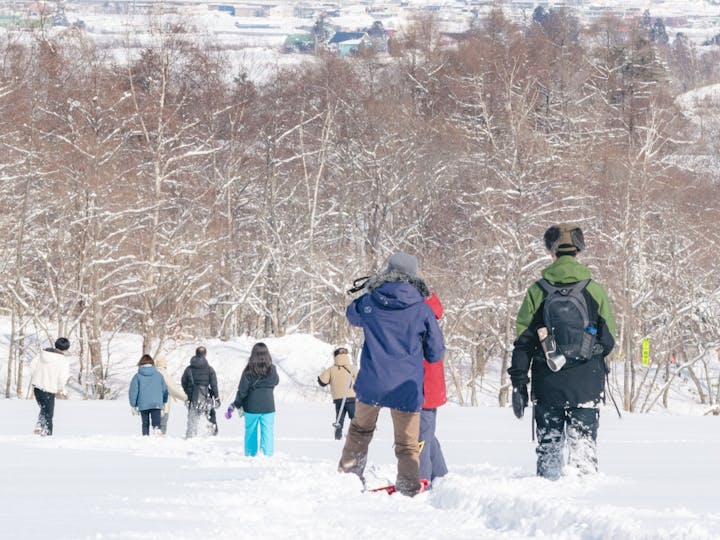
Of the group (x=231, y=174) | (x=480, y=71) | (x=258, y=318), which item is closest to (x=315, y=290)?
(x=258, y=318)

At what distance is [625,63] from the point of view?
65.2 metres

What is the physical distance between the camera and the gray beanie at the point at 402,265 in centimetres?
774

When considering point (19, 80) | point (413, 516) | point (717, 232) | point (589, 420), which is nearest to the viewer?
point (413, 516)

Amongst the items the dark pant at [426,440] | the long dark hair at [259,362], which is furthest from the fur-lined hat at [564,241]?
the long dark hair at [259,362]

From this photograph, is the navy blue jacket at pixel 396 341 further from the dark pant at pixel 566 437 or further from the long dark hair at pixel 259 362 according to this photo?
the long dark hair at pixel 259 362

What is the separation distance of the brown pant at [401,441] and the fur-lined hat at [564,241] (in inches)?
50.4

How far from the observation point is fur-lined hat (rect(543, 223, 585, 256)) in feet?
26.3

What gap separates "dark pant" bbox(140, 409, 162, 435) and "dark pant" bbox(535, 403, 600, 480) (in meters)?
8.50

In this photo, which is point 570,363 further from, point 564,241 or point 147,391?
point 147,391

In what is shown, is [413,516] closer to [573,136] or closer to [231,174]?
[231,174]

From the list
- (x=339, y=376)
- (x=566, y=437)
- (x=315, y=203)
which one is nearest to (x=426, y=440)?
(x=566, y=437)

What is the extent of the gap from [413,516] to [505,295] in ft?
105

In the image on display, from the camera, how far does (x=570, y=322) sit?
7.87 metres

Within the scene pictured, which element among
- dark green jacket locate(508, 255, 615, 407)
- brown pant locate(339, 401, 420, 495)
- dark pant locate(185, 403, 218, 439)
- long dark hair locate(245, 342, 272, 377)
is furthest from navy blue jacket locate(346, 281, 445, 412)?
dark pant locate(185, 403, 218, 439)
